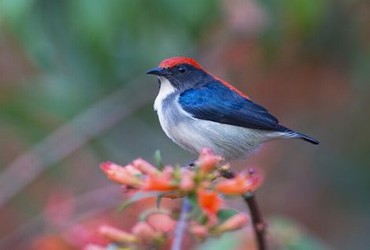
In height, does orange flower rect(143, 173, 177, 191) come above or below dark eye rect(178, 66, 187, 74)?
below

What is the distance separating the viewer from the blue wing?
4.66 m

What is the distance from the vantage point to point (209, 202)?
251 centimetres

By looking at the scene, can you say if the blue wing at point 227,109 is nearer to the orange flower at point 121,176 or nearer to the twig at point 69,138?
the twig at point 69,138

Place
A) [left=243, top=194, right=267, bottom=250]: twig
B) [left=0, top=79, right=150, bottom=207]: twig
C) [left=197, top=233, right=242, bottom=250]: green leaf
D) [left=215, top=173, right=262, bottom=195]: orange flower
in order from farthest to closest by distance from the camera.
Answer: [left=0, top=79, right=150, bottom=207]: twig
[left=197, top=233, right=242, bottom=250]: green leaf
[left=243, top=194, right=267, bottom=250]: twig
[left=215, top=173, right=262, bottom=195]: orange flower

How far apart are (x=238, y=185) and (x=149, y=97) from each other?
542cm

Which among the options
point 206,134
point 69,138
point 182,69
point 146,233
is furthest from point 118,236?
point 69,138

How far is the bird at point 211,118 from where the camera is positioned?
459cm

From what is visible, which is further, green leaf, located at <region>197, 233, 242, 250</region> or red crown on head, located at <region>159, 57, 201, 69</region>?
red crown on head, located at <region>159, 57, 201, 69</region>

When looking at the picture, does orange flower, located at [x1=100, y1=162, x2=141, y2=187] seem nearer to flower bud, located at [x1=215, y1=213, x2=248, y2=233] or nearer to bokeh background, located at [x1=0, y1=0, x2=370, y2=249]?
flower bud, located at [x1=215, y1=213, x2=248, y2=233]

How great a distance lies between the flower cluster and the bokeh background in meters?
1.98

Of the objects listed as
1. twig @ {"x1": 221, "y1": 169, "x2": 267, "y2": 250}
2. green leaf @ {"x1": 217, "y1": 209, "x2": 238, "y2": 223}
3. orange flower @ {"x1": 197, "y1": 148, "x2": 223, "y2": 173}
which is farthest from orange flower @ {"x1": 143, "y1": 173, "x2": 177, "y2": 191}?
twig @ {"x1": 221, "y1": 169, "x2": 267, "y2": 250}

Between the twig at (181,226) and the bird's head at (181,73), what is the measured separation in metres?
2.25

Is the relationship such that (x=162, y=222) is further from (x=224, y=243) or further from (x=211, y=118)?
(x=211, y=118)

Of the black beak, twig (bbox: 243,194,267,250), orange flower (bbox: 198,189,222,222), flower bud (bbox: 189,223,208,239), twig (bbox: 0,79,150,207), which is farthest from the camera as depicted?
twig (bbox: 0,79,150,207)
